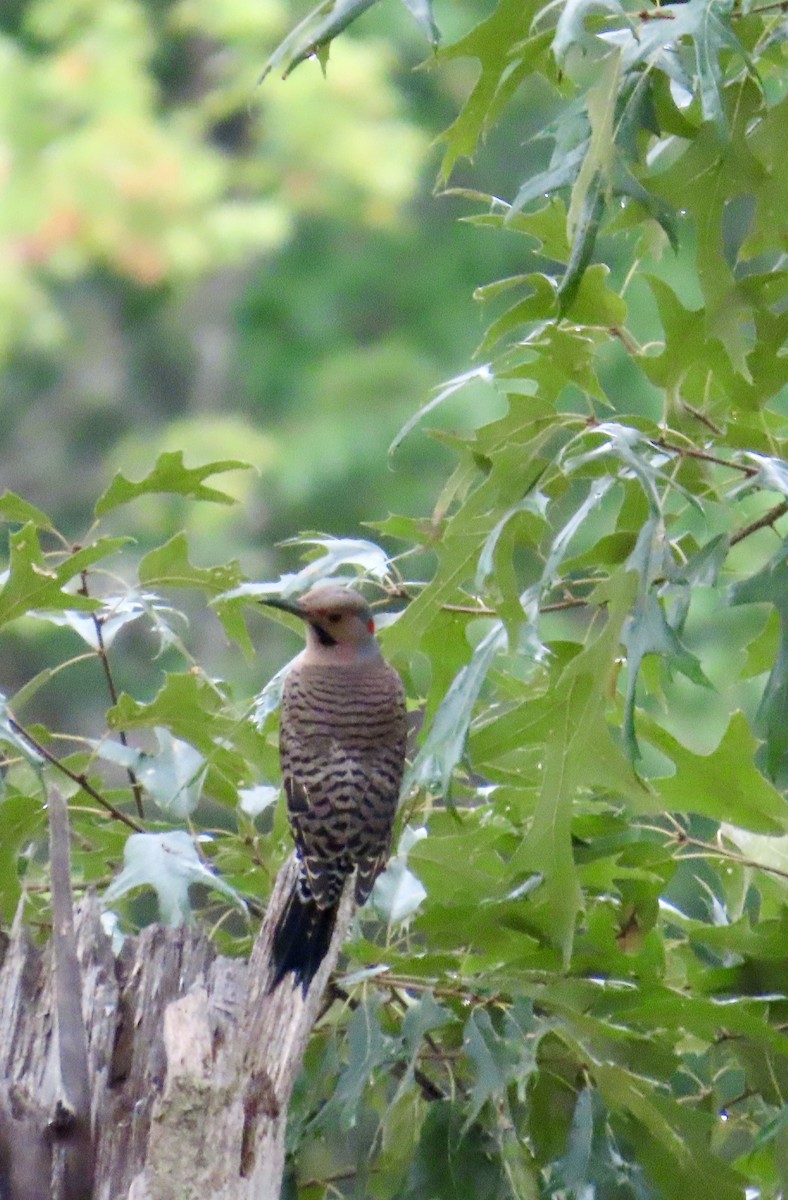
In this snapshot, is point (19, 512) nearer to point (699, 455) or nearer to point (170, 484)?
point (170, 484)

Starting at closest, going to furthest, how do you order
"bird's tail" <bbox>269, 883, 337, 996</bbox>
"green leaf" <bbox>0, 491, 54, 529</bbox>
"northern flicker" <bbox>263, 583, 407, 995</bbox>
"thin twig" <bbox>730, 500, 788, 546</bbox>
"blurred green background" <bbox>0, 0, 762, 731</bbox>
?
"thin twig" <bbox>730, 500, 788, 546</bbox> < "bird's tail" <bbox>269, 883, 337, 996</bbox> < "green leaf" <bbox>0, 491, 54, 529</bbox> < "northern flicker" <bbox>263, 583, 407, 995</bbox> < "blurred green background" <bbox>0, 0, 762, 731</bbox>

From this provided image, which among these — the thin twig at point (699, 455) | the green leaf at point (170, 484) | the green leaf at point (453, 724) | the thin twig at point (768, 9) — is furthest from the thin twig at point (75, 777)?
the thin twig at point (768, 9)

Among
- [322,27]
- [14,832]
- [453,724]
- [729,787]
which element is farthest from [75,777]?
[322,27]

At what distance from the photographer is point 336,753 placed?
2172 mm

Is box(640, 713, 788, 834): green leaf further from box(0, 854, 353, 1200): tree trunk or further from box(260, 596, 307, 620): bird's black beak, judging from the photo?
box(260, 596, 307, 620): bird's black beak

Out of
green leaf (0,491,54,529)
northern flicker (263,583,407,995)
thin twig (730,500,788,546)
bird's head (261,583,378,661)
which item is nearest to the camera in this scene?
thin twig (730,500,788,546)

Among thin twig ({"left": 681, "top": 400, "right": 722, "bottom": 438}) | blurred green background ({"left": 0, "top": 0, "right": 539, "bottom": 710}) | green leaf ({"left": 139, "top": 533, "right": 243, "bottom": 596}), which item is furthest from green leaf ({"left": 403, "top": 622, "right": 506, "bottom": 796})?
blurred green background ({"left": 0, "top": 0, "right": 539, "bottom": 710})

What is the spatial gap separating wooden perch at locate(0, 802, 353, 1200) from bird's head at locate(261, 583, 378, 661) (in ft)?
2.71

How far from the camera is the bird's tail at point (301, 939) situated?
1551 millimetres

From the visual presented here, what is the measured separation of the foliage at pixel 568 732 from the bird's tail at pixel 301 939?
5cm

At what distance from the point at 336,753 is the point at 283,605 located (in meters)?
0.26

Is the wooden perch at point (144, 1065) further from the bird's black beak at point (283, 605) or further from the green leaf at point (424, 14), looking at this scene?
the green leaf at point (424, 14)

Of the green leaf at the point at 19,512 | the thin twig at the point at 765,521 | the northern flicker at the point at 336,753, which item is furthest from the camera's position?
the northern flicker at the point at 336,753

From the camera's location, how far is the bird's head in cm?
231
